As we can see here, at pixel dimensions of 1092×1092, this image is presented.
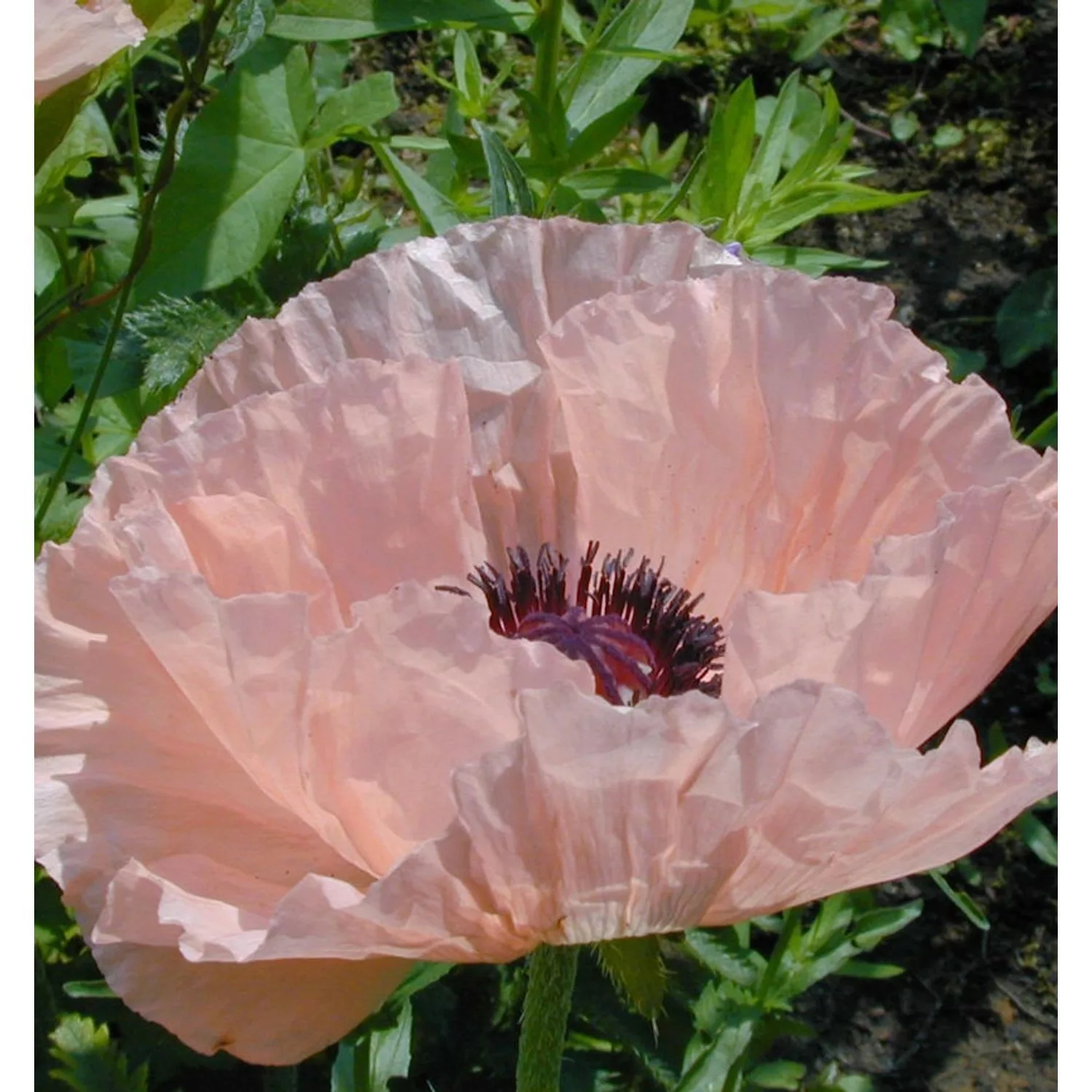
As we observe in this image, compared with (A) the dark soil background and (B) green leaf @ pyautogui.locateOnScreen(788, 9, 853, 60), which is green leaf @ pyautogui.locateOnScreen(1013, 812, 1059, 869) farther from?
(B) green leaf @ pyautogui.locateOnScreen(788, 9, 853, 60)

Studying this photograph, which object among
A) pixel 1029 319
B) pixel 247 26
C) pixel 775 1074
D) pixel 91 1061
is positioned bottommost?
pixel 775 1074

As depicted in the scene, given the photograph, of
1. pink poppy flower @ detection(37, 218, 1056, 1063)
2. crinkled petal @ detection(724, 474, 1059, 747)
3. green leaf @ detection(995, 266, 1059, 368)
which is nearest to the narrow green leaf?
pink poppy flower @ detection(37, 218, 1056, 1063)

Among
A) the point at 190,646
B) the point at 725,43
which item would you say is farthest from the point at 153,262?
the point at 725,43

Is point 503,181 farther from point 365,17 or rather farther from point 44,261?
point 44,261

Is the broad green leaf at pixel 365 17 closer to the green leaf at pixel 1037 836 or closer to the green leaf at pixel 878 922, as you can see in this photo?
the green leaf at pixel 878 922

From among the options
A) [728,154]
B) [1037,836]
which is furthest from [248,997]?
[1037,836]

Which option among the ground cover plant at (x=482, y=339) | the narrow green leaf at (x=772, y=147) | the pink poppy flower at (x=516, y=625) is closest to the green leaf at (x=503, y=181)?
the ground cover plant at (x=482, y=339)

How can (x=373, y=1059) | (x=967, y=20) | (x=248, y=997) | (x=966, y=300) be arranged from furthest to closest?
(x=966, y=300) → (x=967, y=20) → (x=373, y=1059) → (x=248, y=997)

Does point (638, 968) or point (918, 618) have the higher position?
point (918, 618)
